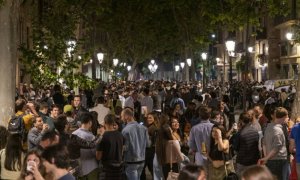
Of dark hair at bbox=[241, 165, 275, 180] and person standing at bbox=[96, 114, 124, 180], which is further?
person standing at bbox=[96, 114, 124, 180]

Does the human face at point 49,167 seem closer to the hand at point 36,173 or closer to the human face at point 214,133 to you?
the hand at point 36,173

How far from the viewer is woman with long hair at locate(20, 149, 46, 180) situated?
656 cm

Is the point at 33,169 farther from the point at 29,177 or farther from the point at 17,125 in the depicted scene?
the point at 17,125

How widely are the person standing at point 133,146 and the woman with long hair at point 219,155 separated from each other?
1.34 m

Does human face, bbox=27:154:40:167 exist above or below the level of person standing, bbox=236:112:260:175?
above

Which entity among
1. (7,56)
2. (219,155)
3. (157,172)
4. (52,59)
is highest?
(52,59)

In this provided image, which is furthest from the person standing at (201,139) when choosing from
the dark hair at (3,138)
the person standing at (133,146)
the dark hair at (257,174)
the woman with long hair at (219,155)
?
the dark hair at (257,174)

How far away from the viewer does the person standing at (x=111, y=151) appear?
10781 millimetres

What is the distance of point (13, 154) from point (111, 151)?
7.59ft

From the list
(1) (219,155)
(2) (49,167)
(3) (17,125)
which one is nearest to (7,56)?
(3) (17,125)

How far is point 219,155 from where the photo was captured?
10883 mm

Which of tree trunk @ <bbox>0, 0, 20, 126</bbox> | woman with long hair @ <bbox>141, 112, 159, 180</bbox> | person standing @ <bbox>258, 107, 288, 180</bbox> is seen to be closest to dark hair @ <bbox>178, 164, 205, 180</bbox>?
person standing @ <bbox>258, 107, 288, 180</bbox>

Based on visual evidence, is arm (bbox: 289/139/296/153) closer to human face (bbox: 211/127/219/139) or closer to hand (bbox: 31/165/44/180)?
human face (bbox: 211/127/219/139)

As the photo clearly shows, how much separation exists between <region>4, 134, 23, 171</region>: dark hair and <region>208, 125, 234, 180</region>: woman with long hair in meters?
3.35
